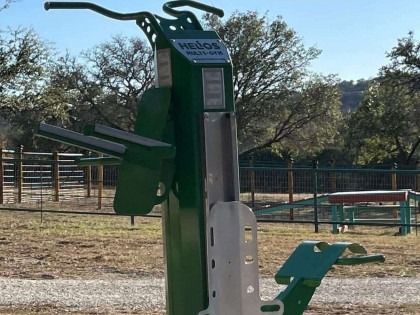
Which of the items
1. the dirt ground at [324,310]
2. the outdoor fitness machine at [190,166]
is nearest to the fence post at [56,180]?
the dirt ground at [324,310]

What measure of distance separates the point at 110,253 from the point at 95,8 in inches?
340

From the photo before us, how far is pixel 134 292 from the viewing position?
8266mm

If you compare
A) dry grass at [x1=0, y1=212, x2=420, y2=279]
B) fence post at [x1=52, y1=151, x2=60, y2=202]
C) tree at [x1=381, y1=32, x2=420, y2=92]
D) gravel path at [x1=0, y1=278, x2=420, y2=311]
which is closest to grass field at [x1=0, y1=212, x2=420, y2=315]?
dry grass at [x1=0, y1=212, x2=420, y2=279]

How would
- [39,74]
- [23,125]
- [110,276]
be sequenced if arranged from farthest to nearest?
[23,125]
[39,74]
[110,276]

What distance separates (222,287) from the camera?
2547mm

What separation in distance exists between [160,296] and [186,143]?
5.48m

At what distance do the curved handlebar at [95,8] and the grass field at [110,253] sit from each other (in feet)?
14.9

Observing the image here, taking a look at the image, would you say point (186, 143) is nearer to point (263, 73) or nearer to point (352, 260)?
point (352, 260)

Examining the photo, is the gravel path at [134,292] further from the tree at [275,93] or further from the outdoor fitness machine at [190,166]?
the tree at [275,93]

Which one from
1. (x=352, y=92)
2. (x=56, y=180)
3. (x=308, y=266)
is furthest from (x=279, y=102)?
(x=352, y=92)

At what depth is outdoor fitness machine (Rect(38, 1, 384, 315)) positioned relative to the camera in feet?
8.41

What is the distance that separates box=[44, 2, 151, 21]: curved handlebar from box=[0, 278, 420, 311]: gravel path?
4.68 metres

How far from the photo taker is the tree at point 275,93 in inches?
1983

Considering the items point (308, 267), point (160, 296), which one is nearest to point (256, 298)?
point (308, 267)
